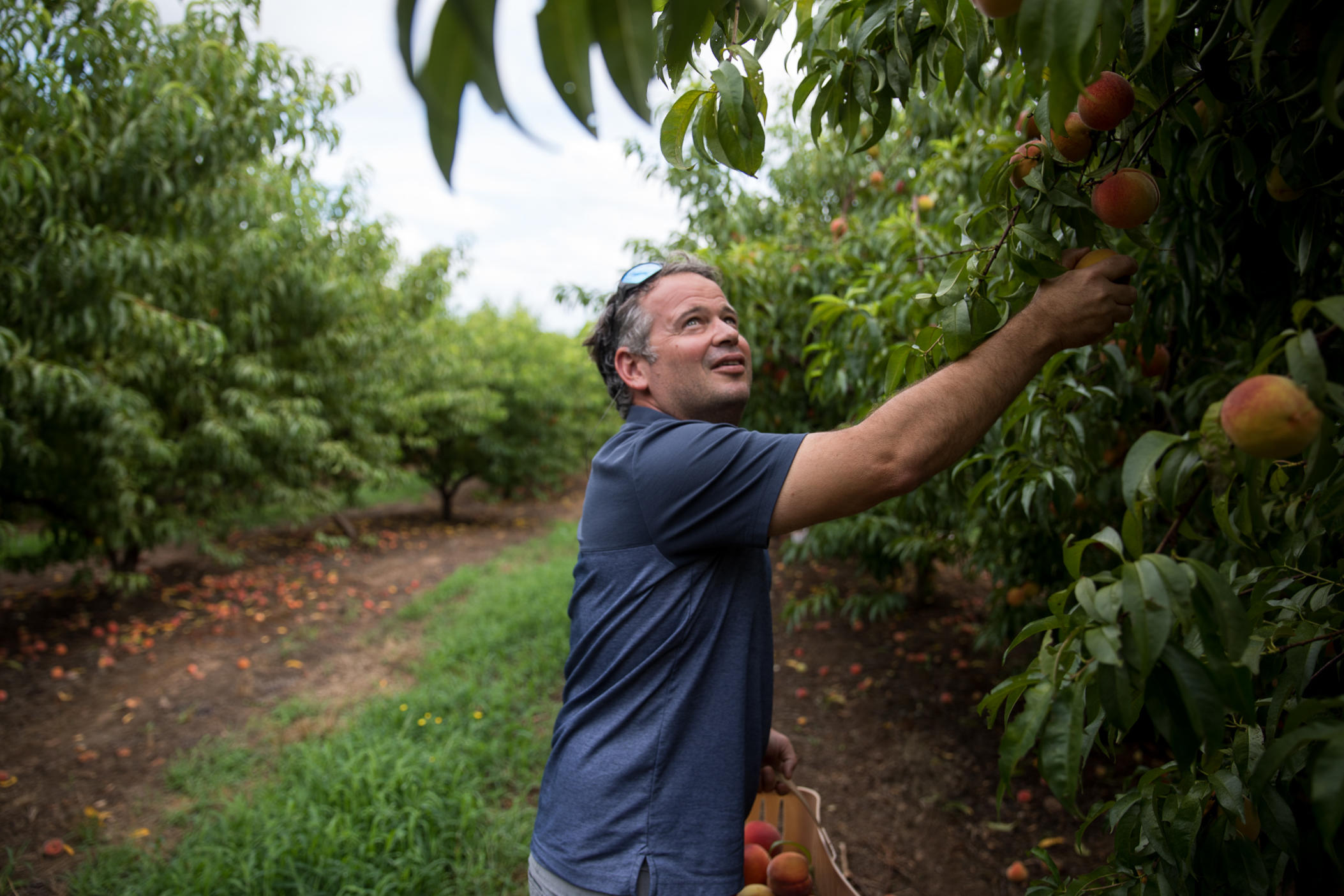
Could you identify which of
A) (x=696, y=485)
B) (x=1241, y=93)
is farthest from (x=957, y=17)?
(x=696, y=485)

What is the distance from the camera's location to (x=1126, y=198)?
0.94 metres


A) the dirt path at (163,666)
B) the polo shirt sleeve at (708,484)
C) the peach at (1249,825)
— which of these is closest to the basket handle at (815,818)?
the polo shirt sleeve at (708,484)

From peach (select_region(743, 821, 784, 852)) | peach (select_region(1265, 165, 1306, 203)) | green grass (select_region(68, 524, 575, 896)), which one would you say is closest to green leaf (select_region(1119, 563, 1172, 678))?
Result: peach (select_region(1265, 165, 1306, 203))

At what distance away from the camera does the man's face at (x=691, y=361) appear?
1.56 metres

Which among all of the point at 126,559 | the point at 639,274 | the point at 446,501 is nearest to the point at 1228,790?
the point at 639,274

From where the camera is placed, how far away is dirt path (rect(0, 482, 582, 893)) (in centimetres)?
356

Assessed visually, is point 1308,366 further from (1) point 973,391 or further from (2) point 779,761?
(2) point 779,761

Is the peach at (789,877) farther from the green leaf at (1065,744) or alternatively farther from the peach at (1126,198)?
the peach at (1126,198)

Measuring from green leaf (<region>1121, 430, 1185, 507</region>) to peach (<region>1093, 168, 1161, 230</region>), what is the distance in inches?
15.4

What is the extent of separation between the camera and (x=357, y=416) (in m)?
7.76

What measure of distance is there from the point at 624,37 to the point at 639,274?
1.37m

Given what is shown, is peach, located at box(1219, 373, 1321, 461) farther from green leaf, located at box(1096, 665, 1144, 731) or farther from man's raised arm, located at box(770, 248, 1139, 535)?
man's raised arm, located at box(770, 248, 1139, 535)

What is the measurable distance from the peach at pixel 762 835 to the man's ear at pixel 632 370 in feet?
4.05

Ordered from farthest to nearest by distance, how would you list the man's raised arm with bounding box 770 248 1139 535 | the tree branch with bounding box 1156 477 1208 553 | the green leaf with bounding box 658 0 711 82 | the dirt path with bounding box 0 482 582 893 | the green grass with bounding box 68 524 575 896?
1. the dirt path with bounding box 0 482 582 893
2. the green grass with bounding box 68 524 575 896
3. the man's raised arm with bounding box 770 248 1139 535
4. the tree branch with bounding box 1156 477 1208 553
5. the green leaf with bounding box 658 0 711 82
